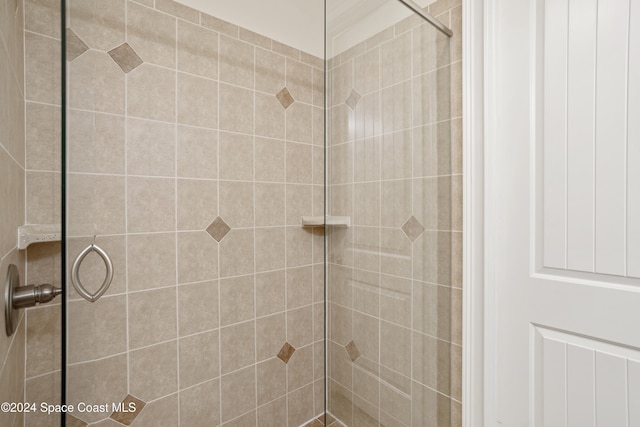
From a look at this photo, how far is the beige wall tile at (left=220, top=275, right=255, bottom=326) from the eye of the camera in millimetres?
1242

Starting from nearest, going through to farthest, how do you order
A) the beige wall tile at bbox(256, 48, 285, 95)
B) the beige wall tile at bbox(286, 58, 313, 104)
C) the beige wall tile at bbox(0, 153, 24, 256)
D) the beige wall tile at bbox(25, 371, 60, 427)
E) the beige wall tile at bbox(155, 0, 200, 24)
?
the beige wall tile at bbox(0, 153, 24, 256) < the beige wall tile at bbox(25, 371, 60, 427) < the beige wall tile at bbox(155, 0, 200, 24) < the beige wall tile at bbox(256, 48, 285, 95) < the beige wall tile at bbox(286, 58, 313, 104)

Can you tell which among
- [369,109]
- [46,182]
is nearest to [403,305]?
[369,109]

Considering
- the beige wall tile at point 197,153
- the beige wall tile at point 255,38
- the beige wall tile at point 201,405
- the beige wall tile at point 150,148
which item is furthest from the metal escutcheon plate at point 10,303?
the beige wall tile at point 255,38

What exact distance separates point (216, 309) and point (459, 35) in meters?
1.39

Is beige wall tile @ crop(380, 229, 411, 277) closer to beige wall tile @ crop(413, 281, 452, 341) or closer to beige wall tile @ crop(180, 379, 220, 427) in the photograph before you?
beige wall tile @ crop(413, 281, 452, 341)

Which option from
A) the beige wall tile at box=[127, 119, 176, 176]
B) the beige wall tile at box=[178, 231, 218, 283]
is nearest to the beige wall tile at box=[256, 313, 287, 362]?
the beige wall tile at box=[178, 231, 218, 283]

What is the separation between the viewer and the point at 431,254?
104 cm

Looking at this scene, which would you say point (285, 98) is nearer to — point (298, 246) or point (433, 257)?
point (298, 246)

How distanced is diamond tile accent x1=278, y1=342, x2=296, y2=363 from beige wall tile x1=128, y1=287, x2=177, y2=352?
0.52 meters

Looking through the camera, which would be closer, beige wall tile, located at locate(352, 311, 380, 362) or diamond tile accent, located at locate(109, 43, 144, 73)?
beige wall tile, located at locate(352, 311, 380, 362)

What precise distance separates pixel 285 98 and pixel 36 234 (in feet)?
3.48

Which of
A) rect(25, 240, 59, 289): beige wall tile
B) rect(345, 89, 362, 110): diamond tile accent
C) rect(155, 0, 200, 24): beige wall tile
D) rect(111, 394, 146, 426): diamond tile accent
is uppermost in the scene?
rect(155, 0, 200, 24): beige wall tile

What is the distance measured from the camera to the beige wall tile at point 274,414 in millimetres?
1345

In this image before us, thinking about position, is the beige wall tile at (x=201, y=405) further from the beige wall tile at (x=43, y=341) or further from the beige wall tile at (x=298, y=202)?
the beige wall tile at (x=298, y=202)
